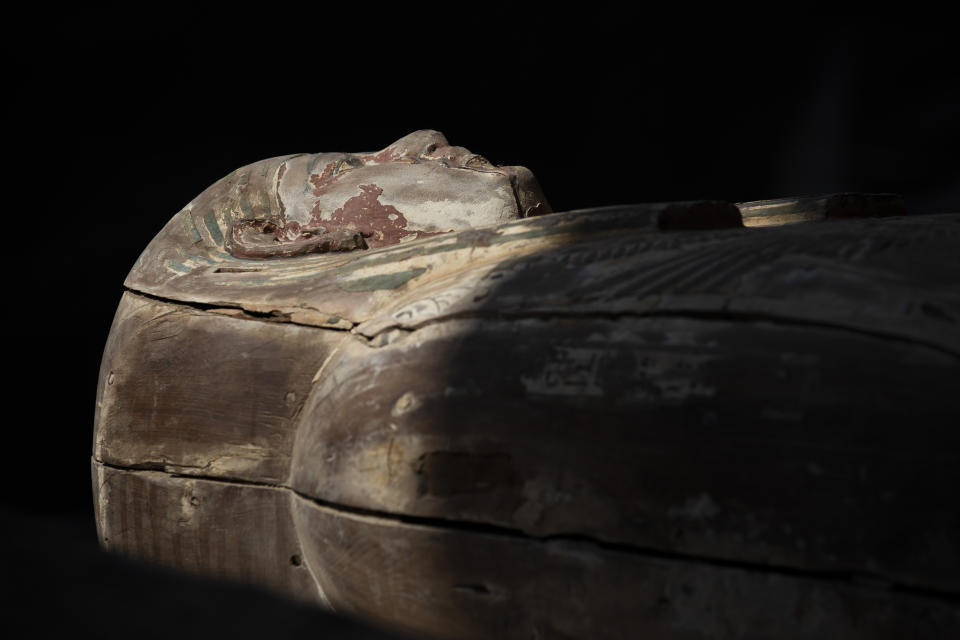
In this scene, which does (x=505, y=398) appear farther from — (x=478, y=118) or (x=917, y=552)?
(x=478, y=118)

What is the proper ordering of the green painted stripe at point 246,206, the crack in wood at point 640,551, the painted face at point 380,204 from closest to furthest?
the crack in wood at point 640,551
the painted face at point 380,204
the green painted stripe at point 246,206

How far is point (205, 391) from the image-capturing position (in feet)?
6.15

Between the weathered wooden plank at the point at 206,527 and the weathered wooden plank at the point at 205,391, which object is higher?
the weathered wooden plank at the point at 205,391

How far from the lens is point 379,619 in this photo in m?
1.56

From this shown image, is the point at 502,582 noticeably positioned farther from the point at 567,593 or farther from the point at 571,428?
the point at 571,428

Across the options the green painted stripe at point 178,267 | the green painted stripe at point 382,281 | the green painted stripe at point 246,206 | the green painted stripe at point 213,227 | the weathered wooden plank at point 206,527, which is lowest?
the weathered wooden plank at point 206,527

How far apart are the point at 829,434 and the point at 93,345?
12.6ft

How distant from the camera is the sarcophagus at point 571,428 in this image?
1.18 m

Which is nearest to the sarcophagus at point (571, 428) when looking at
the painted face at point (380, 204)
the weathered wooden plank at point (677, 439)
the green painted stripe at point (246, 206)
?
the weathered wooden plank at point (677, 439)

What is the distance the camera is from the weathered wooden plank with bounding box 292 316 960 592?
1.15 m

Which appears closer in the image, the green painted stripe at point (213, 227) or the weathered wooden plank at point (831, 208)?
the weathered wooden plank at point (831, 208)

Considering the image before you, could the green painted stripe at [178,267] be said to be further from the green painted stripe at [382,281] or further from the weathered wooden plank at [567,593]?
the weathered wooden plank at [567,593]

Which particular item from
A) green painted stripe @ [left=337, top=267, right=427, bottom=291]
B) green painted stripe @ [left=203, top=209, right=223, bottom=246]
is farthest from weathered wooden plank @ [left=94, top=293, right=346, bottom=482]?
green painted stripe @ [left=203, top=209, right=223, bottom=246]

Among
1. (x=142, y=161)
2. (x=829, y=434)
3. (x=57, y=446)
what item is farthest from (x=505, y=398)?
(x=142, y=161)
